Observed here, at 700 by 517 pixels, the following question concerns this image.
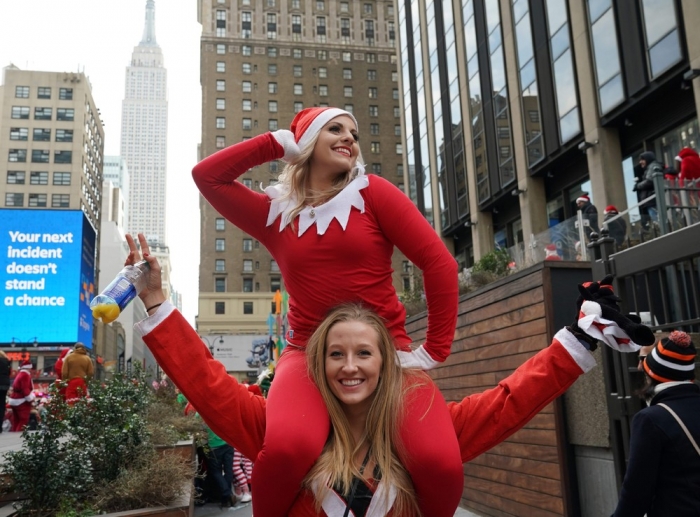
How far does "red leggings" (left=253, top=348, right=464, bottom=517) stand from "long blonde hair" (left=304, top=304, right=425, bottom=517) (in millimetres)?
36

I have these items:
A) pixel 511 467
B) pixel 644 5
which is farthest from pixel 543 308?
pixel 644 5

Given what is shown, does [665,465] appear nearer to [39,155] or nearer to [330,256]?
[330,256]

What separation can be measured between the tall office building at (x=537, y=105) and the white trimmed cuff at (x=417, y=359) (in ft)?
30.5

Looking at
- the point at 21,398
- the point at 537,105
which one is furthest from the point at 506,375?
the point at 537,105

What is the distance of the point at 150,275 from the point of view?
100 inches

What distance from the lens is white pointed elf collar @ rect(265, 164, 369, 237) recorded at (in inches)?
114

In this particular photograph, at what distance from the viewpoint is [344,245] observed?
2867mm

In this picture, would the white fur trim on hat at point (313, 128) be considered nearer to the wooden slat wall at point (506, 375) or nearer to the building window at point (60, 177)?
the wooden slat wall at point (506, 375)

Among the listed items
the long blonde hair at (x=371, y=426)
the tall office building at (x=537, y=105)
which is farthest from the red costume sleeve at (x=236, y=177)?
the tall office building at (x=537, y=105)

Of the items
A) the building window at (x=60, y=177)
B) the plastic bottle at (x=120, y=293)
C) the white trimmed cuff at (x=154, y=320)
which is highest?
the building window at (x=60, y=177)

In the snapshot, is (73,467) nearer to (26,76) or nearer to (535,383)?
(535,383)

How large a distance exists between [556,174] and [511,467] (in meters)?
14.4

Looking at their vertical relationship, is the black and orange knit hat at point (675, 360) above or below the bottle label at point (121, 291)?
below

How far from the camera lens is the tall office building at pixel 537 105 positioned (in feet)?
48.8
